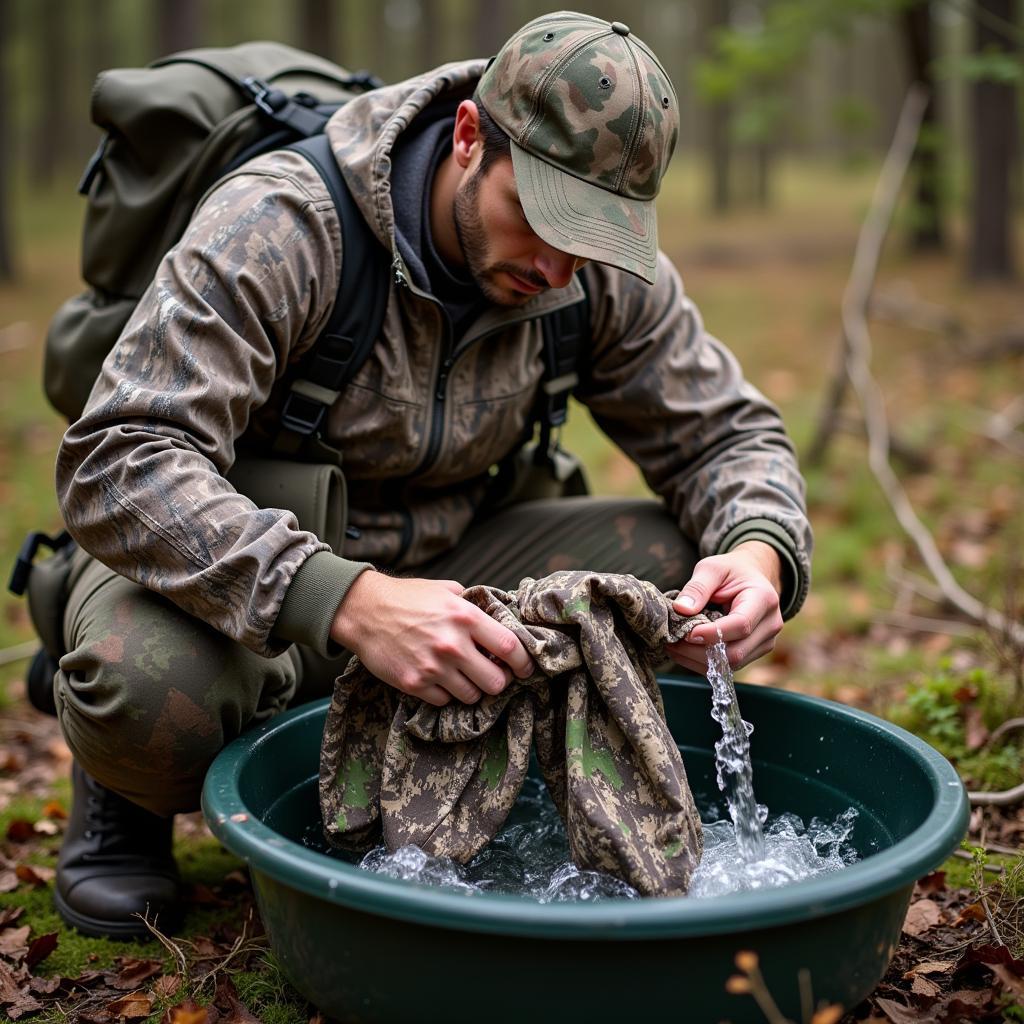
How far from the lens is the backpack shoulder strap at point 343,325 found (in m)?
2.70

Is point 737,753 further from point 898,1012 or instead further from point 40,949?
point 40,949

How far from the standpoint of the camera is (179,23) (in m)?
10.1

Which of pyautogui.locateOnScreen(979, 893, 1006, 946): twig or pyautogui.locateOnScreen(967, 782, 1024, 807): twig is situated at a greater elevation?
pyautogui.locateOnScreen(979, 893, 1006, 946): twig

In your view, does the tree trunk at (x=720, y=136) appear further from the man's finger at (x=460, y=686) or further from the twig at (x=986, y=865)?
the man's finger at (x=460, y=686)

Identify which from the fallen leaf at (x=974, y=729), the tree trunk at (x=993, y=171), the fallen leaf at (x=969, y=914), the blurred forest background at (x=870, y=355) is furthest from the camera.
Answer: the tree trunk at (x=993, y=171)

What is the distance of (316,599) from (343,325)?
0.77m

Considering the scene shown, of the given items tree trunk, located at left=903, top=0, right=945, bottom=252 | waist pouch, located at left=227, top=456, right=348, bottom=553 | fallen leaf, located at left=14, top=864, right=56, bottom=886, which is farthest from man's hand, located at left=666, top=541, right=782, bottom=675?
tree trunk, located at left=903, top=0, right=945, bottom=252

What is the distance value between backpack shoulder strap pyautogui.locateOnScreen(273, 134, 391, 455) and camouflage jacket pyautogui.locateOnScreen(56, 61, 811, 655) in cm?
3

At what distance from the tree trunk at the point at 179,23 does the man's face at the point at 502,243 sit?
8.47 m

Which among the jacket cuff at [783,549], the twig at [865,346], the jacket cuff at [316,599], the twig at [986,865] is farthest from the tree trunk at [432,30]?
the jacket cuff at [316,599]

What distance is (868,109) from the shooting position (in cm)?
1202

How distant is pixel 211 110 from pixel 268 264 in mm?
681

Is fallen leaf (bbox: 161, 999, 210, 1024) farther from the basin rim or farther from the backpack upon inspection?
the backpack

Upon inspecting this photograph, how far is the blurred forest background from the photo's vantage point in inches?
158
